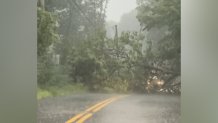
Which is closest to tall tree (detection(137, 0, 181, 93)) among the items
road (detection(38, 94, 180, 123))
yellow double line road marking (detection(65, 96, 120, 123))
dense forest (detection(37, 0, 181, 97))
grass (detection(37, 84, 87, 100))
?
dense forest (detection(37, 0, 181, 97))

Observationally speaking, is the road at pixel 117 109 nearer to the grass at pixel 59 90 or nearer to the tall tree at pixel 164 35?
the grass at pixel 59 90

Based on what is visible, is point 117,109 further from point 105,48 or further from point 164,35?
point 164,35

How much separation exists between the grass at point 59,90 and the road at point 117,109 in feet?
0.11

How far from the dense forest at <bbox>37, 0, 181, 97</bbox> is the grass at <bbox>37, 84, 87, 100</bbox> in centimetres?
2

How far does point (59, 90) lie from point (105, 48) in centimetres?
52

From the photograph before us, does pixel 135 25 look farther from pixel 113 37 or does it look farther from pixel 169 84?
pixel 169 84

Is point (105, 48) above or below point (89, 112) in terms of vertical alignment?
above

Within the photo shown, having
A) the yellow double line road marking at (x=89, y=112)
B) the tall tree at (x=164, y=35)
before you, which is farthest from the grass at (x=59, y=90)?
the tall tree at (x=164, y=35)

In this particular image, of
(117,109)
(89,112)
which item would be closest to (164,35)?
(117,109)

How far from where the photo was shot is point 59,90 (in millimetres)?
2809

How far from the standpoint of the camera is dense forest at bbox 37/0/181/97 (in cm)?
279

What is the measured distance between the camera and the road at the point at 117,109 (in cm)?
277

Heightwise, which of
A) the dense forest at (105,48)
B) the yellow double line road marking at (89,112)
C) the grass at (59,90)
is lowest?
the yellow double line road marking at (89,112)
